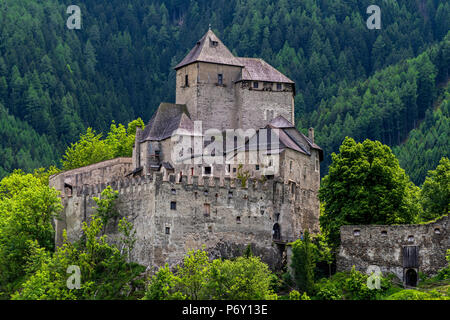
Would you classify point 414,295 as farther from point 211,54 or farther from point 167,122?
point 211,54

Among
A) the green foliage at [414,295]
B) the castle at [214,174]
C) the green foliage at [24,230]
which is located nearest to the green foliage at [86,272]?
the castle at [214,174]

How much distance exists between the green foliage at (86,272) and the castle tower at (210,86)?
2072 centimetres

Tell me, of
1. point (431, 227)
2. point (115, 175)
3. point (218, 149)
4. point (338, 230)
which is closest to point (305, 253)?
point (338, 230)

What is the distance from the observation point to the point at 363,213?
3639 inches

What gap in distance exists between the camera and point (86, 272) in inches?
3585

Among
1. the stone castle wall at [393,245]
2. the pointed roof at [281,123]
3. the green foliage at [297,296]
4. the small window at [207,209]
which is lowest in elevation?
the green foliage at [297,296]

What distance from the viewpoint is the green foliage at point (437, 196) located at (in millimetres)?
94750

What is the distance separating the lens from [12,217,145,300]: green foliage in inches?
3462

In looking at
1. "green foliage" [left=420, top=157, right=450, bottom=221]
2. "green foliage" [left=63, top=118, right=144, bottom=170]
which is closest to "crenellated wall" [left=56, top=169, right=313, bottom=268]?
"green foliage" [left=420, top=157, right=450, bottom=221]

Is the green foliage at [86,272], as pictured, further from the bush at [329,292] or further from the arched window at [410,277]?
the arched window at [410,277]

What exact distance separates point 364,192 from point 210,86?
2596 centimetres

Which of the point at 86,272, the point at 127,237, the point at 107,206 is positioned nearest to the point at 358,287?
the point at 127,237

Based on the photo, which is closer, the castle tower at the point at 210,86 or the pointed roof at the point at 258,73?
the castle tower at the point at 210,86
